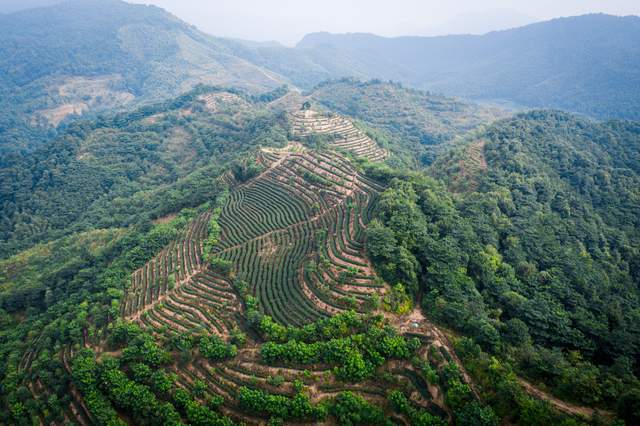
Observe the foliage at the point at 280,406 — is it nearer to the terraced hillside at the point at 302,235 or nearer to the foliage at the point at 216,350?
the foliage at the point at 216,350

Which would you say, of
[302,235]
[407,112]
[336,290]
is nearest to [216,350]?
[336,290]

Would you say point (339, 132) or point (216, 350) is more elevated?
point (339, 132)

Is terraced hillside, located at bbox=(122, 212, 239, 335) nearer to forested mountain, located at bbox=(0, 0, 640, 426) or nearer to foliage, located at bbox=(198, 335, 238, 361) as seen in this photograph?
forested mountain, located at bbox=(0, 0, 640, 426)

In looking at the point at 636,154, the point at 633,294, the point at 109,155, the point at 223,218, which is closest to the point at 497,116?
the point at 636,154

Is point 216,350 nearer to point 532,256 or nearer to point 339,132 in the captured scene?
point 532,256

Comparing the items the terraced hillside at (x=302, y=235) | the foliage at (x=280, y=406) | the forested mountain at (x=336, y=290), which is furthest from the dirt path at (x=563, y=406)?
the foliage at (x=280, y=406)

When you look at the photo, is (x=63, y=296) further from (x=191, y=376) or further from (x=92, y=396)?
(x=191, y=376)
